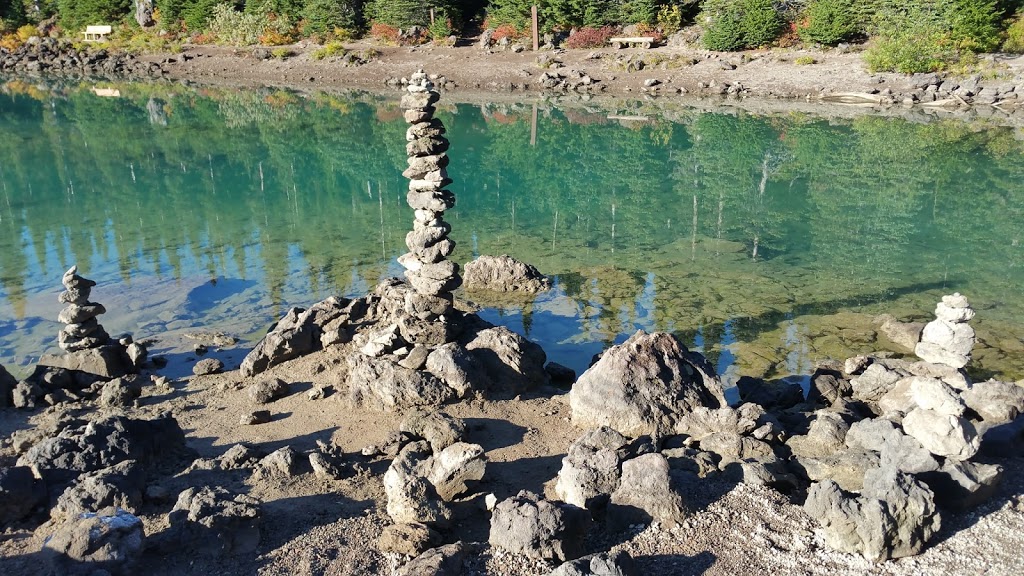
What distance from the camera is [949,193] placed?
30406mm

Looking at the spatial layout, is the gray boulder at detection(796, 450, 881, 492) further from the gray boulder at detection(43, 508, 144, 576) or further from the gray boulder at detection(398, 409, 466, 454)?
the gray boulder at detection(43, 508, 144, 576)

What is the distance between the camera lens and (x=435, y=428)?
11.7 meters

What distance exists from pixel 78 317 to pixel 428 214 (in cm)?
Answer: 715

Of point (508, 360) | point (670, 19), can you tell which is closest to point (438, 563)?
point (508, 360)

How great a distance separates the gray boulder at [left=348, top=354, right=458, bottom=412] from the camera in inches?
509

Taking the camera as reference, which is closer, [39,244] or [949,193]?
[39,244]

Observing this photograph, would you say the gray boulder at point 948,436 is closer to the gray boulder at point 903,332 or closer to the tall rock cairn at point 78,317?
the gray boulder at point 903,332

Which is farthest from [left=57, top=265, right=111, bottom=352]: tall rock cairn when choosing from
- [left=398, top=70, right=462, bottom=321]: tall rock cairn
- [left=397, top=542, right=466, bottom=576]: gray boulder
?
[left=397, top=542, right=466, bottom=576]: gray boulder

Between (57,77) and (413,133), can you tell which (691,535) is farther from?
(57,77)

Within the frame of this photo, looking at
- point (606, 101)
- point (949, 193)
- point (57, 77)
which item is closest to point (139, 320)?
point (949, 193)

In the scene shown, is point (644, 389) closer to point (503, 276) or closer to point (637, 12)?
point (503, 276)

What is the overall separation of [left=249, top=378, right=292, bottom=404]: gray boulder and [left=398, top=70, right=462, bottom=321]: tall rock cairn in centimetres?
278

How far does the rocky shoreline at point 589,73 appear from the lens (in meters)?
49.0

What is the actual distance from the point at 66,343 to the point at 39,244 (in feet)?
37.5
